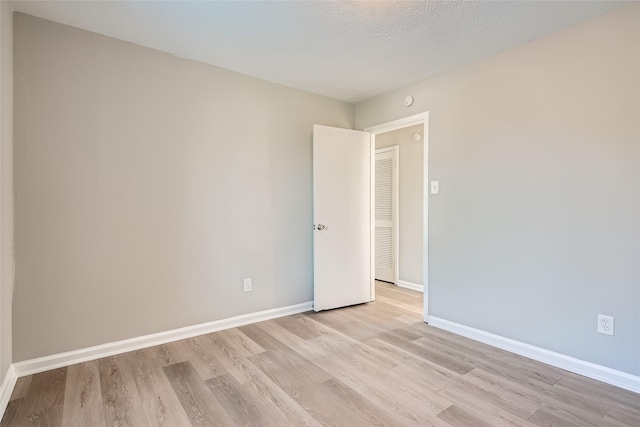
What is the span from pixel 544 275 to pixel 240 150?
271cm

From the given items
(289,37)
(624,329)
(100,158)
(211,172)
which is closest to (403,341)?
(624,329)

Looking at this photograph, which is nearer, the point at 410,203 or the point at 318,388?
the point at 318,388

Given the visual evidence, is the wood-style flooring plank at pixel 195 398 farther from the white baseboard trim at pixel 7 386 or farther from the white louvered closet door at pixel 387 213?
the white louvered closet door at pixel 387 213

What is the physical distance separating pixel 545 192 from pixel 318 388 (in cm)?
209

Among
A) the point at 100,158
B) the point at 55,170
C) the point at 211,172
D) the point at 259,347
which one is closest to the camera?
the point at 55,170

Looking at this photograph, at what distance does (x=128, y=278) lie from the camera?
2.54 metres

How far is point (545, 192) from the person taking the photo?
7.86 feet

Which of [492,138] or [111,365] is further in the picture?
[492,138]

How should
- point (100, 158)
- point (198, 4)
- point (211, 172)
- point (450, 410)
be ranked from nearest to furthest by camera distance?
point (450, 410)
point (198, 4)
point (100, 158)
point (211, 172)

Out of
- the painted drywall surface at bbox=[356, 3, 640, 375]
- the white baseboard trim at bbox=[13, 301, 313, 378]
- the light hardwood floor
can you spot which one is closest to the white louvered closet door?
the painted drywall surface at bbox=[356, 3, 640, 375]

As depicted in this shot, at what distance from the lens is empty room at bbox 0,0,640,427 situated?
78.4 inches

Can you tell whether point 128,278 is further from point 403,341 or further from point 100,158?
point 403,341

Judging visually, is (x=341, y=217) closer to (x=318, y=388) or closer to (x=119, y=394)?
(x=318, y=388)

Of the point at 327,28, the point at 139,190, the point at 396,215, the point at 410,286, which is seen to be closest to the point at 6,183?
the point at 139,190
